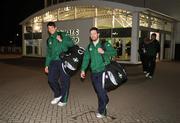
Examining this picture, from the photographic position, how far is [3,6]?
186 feet

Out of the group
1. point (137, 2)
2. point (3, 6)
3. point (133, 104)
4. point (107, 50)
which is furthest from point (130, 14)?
point (3, 6)

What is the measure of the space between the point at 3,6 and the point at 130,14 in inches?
1634

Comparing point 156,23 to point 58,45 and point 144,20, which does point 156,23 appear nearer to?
point 144,20

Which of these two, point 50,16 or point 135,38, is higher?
point 50,16

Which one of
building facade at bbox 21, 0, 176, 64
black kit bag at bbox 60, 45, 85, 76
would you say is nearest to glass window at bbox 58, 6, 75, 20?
building facade at bbox 21, 0, 176, 64

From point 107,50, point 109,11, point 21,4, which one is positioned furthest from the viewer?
point 21,4

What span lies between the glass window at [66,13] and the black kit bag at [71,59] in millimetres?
19205

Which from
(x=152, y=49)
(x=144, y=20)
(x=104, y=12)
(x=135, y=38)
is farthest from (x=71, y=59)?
(x=104, y=12)

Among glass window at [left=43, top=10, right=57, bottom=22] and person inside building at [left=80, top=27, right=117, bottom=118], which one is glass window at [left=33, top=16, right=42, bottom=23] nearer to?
glass window at [left=43, top=10, right=57, bottom=22]

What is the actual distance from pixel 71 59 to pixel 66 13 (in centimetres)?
2003

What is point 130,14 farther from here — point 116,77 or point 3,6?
point 3,6

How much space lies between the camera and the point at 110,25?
73.3 ft

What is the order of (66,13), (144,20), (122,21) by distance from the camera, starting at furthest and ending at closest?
(66,13) < (144,20) < (122,21)

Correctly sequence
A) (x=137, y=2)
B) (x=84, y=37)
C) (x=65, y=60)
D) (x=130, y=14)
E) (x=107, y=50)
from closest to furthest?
(x=107, y=50) < (x=65, y=60) < (x=130, y=14) < (x=84, y=37) < (x=137, y=2)
